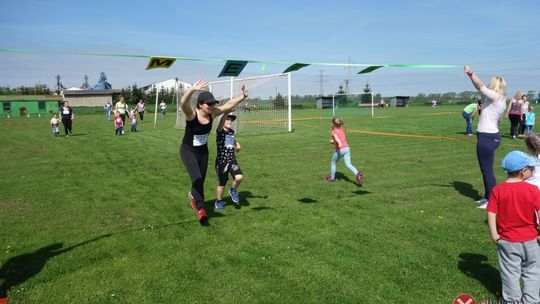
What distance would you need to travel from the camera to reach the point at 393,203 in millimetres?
7621

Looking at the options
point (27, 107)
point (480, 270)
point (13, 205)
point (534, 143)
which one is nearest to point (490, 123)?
point (534, 143)

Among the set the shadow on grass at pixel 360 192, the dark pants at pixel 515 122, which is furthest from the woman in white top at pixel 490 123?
the dark pants at pixel 515 122

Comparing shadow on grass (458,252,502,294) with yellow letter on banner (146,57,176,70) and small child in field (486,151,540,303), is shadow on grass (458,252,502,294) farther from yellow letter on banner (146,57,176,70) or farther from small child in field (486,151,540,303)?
yellow letter on banner (146,57,176,70)

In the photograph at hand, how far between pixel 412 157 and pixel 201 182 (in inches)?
345

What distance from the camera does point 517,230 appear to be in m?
3.77

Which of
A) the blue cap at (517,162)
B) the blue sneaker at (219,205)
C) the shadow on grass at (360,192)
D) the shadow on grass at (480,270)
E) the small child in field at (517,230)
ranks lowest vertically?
the shadow on grass at (480,270)

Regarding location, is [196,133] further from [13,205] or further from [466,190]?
[466,190]

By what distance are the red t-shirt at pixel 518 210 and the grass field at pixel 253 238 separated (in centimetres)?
82

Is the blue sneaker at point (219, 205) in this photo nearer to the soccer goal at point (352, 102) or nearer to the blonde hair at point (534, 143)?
the blonde hair at point (534, 143)

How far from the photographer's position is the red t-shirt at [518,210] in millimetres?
3740

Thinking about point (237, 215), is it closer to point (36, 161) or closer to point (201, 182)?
point (201, 182)

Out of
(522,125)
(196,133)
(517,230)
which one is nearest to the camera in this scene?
(517,230)

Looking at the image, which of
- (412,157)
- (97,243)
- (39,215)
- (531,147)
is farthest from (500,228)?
(412,157)

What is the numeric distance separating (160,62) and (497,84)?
600 cm
